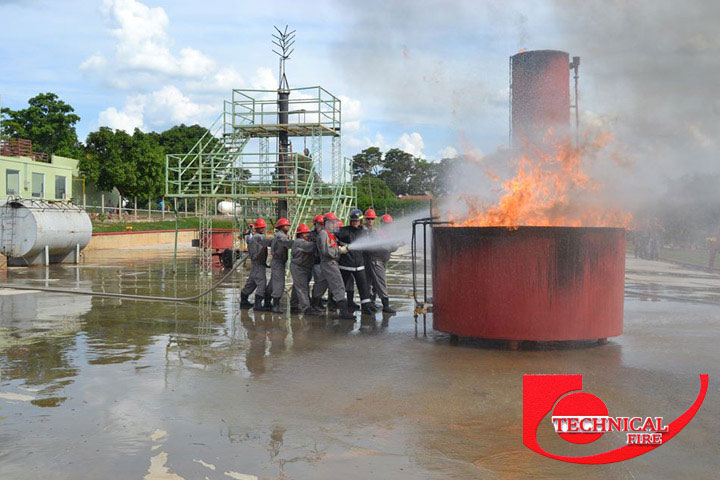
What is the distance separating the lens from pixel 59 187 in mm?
40969

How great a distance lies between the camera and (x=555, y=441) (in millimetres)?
5113

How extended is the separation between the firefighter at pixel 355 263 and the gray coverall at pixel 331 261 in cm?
45

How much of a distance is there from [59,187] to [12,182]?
4624 mm

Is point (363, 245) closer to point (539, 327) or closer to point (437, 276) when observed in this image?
point (437, 276)

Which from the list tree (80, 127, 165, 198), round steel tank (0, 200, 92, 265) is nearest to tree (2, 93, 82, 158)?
tree (80, 127, 165, 198)

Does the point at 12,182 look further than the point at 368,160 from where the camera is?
No

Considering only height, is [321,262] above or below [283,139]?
below

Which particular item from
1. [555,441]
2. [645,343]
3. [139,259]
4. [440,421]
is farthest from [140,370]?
[139,259]

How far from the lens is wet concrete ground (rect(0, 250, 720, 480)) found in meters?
4.58

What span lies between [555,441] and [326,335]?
5.07m

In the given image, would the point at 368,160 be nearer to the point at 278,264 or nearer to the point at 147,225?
the point at 147,225

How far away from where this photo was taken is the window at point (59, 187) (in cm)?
4062

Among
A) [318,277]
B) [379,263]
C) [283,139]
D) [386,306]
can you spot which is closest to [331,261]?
[318,277]

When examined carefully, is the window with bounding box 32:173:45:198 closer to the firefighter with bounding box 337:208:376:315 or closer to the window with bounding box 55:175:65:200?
the window with bounding box 55:175:65:200
